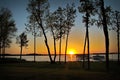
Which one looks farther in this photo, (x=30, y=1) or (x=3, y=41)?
(x=3, y=41)

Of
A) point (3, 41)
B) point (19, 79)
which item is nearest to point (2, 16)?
point (3, 41)

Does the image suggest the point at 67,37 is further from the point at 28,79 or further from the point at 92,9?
the point at 28,79

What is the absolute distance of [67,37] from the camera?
64.2m

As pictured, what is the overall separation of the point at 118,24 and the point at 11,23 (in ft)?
104

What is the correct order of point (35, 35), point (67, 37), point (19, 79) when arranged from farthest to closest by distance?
point (35, 35) < point (67, 37) < point (19, 79)

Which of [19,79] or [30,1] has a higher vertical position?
[30,1]

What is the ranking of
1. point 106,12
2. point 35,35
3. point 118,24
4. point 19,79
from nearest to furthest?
point 19,79
point 106,12
point 118,24
point 35,35

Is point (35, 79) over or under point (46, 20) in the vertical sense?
under

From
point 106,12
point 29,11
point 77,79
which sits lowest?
point 77,79

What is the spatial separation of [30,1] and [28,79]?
43.4 m

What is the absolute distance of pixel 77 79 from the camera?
22125 mm

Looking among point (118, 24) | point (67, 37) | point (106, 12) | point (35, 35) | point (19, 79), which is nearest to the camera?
point (19, 79)

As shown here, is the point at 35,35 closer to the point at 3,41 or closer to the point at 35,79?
the point at 3,41

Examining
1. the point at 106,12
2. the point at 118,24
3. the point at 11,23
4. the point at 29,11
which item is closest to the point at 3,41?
the point at 11,23
